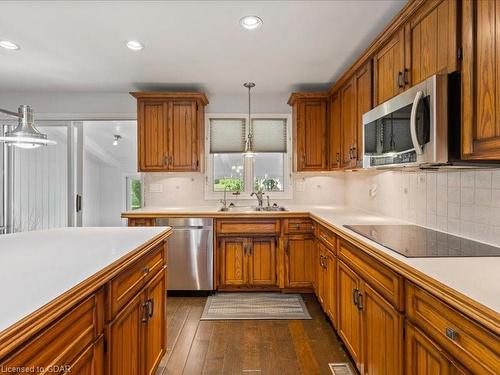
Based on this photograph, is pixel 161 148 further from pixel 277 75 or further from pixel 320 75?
pixel 320 75

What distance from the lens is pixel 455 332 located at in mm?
998

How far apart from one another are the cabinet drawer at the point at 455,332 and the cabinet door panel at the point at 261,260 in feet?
7.31

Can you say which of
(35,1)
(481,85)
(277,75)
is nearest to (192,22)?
(35,1)

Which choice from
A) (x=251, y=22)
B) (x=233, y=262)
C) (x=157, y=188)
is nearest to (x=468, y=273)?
(x=251, y=22)

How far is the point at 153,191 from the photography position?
13.8 feet

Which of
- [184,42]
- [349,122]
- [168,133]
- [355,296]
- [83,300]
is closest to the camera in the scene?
[83,300]

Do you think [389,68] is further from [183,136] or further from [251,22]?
[183,136]

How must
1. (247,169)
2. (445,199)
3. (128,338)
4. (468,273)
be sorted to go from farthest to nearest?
(247,169)
(445,199)
(128,338)
(468,273)

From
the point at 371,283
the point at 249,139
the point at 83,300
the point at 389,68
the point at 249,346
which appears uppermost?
the point at 389,68

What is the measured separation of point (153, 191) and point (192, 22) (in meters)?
2.41

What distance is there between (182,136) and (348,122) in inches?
74.8

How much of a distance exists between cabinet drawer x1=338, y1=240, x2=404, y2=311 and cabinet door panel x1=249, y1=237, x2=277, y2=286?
1.40 metres

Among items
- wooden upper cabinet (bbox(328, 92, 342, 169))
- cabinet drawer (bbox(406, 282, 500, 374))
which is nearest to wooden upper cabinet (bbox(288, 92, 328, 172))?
wooden upper cabinet (bbox(328, 92, 342, 169))

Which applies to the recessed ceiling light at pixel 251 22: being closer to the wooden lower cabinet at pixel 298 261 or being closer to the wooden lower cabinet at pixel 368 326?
the wooden lower cabinet at pixel 368 326
